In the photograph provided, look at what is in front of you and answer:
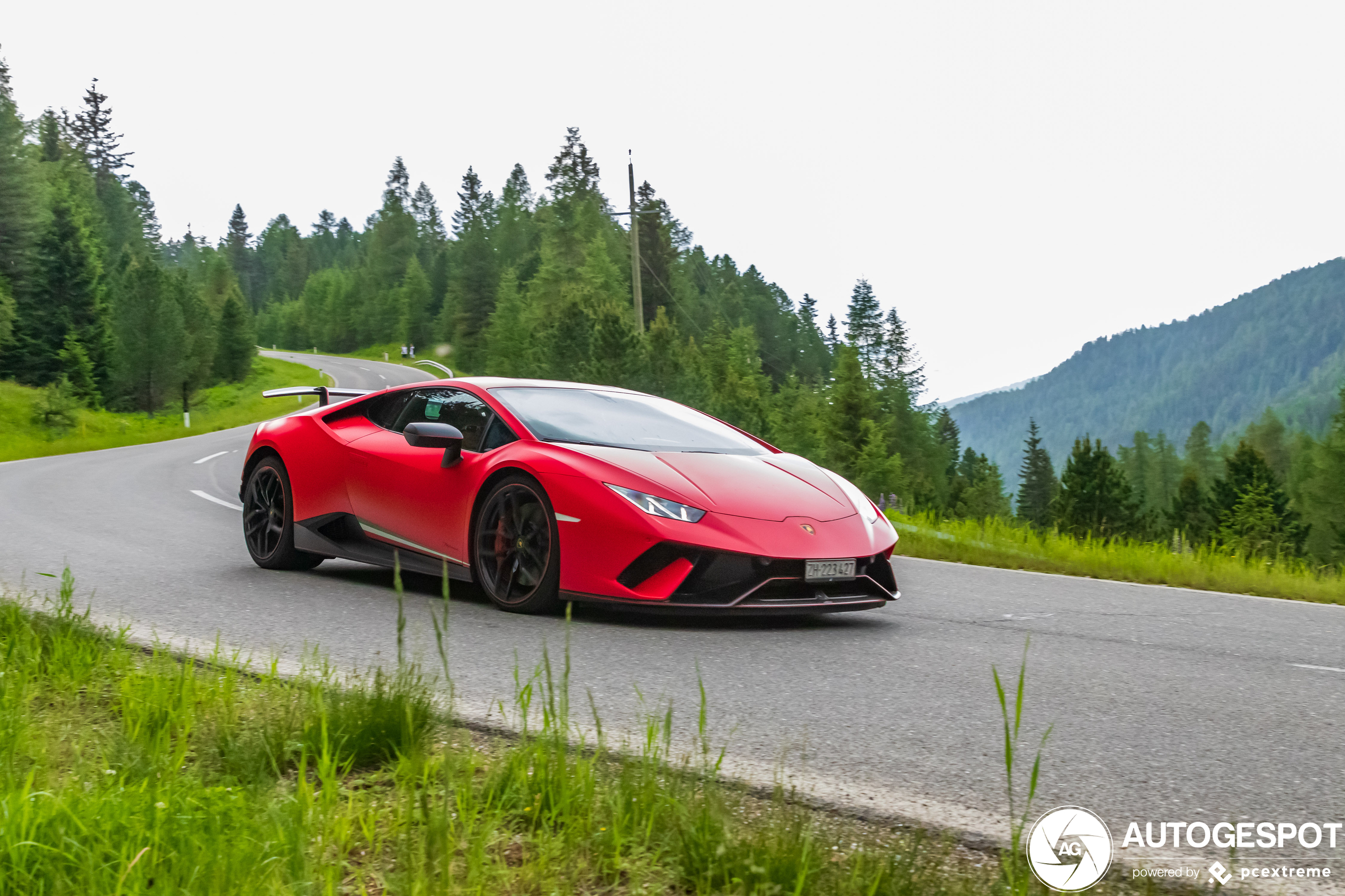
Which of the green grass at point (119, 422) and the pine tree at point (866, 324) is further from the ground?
the pine tree at point (866, 324)

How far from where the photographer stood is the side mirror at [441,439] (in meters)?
6.48

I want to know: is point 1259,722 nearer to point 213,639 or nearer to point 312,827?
point 312,827

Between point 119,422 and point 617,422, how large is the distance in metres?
60.7

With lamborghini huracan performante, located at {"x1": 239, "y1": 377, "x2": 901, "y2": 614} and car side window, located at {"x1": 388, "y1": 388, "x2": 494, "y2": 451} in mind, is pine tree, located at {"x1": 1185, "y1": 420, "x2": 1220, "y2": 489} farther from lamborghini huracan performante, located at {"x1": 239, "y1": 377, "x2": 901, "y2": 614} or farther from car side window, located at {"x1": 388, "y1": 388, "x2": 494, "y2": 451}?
car side window, located at {"x1": 388, "y1": 388, "x2": 494, "y2": 451}

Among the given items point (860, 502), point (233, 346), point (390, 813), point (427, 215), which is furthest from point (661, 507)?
point (427, 215)

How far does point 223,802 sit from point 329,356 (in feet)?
402

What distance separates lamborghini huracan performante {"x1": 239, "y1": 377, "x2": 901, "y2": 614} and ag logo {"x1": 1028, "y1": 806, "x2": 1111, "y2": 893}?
2912mm

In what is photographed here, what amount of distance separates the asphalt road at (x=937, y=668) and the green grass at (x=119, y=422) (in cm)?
2381

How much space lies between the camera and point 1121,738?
404cm

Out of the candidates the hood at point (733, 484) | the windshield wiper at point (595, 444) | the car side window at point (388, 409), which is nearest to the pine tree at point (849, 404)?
the car side window at point (388, 409)

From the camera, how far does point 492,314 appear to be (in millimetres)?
90625

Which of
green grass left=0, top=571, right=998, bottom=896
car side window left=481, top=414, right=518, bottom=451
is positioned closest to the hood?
car side window left=481, top=414, right=518, bottom=451

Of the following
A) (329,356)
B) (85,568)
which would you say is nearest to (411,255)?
(329,356)

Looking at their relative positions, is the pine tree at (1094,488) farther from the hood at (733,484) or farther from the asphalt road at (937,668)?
the hood at (733,484)
